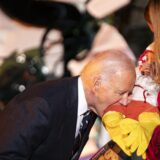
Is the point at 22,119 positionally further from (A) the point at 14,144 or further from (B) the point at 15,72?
(B) the point at 15,72

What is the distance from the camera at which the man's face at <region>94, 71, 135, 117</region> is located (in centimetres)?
129

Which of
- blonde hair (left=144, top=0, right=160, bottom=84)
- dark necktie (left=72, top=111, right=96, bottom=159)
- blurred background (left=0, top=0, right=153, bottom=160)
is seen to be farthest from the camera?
blurred background (left=0, top=0, right=153, bottom=160)

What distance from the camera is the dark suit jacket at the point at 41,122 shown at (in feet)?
4.34

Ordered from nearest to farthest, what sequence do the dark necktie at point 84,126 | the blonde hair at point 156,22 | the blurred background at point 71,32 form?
1. the blonde hair at point 156,22
2. the dark necktie at point 84,126
3. the blurred background at point 71,32

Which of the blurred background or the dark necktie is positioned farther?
the blurred background

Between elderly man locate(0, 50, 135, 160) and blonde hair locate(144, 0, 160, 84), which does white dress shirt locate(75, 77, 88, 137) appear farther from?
blonde hair locate(144, 0, 160, 84)

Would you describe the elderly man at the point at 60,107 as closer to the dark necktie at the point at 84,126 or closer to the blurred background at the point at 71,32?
the dark necktie at the point at 84,126

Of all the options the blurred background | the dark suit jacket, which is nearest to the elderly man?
the dark suit jacket

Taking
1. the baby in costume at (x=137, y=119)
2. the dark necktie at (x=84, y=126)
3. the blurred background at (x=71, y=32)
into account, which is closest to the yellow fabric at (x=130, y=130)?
the baby in costume at (x=137, y=119)

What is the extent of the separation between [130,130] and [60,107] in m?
0.20

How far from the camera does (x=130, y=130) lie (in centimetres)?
127

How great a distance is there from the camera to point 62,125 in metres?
1.36

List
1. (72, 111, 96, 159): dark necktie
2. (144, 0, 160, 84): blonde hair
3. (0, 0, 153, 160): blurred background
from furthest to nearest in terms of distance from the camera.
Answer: (0, 0, 153, 160): blurred background
(72, 111, 96, 159): dark necktie
(144, 0, 160, 84): blonde hair

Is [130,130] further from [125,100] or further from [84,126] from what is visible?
[84,126]
